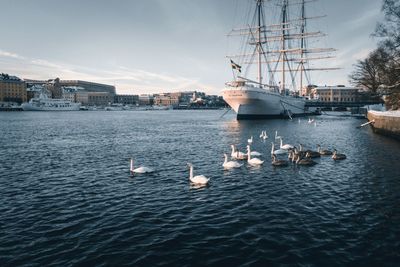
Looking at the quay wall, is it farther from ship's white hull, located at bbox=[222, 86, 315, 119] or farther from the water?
ship's white hull, located at bbox=[222, 86, 315, 119]

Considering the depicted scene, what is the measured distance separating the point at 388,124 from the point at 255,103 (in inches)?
1581

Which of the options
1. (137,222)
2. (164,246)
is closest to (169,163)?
(137,222)

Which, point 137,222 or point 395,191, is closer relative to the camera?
point 137,222

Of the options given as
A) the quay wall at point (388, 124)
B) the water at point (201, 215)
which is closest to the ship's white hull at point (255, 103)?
the quay wall at point (388, 124)

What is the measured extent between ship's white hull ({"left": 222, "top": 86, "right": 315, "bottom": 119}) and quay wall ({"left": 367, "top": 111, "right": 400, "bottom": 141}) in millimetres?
31787

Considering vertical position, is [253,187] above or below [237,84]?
below

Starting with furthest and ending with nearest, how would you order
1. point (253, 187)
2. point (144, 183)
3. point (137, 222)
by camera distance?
point (144, 183)
point (253, 187)
point (137, 222)

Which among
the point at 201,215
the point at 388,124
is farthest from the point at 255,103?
the point at 201,215

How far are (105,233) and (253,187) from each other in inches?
371

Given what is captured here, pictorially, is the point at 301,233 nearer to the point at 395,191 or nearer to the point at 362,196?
the point at 362,196

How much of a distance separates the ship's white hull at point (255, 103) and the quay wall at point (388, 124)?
31787 millimetres

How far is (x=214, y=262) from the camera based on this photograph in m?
10.4

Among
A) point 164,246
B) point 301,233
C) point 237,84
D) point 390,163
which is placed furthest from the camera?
point 237,84

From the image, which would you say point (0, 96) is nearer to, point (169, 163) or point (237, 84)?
point (237, 84)
